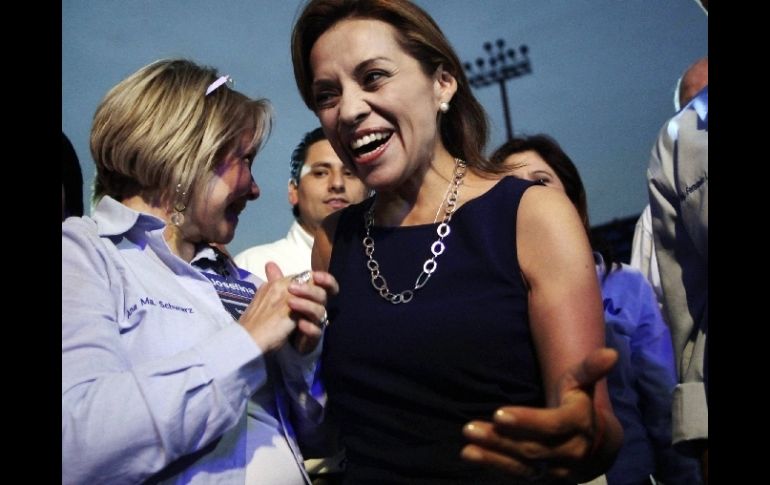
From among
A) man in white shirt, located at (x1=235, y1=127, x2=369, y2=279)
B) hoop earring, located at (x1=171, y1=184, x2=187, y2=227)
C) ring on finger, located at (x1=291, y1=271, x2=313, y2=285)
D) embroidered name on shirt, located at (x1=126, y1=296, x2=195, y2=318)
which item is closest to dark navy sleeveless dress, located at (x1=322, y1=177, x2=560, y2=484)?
ring on finger, located at (x1=291, y1=271, x2=313, y2=285)

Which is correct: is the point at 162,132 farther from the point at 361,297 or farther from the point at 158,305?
the point at 361,297

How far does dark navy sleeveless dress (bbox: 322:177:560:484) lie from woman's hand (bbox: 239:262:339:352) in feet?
0.20

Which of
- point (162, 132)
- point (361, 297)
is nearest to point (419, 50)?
point (361, 297)

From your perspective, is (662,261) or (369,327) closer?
(369,327)

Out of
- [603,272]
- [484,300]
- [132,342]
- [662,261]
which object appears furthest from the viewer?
[603,272]

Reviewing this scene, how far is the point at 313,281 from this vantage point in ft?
5.02

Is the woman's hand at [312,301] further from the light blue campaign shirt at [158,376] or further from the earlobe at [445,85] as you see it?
the earlobe at [445,85]

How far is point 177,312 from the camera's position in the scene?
1.62 m

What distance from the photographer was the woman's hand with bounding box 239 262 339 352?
59.1 inches

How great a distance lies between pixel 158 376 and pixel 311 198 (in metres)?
2.07
